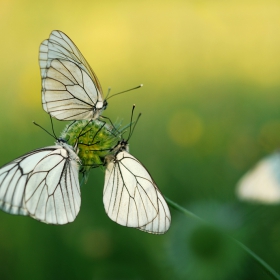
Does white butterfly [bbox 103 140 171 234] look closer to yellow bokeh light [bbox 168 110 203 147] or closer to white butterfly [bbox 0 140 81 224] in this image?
white butterfly [bbox 0 140 81 224]

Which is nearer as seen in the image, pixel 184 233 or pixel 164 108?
pixel 184 233

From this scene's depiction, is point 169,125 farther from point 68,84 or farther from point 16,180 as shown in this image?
point 16,180

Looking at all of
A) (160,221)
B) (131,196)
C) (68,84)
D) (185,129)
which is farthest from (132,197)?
(185,129)

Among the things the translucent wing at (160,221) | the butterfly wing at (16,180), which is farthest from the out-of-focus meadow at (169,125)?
the butterfly wing at (16,180)

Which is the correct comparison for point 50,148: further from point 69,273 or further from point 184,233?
point 69,273

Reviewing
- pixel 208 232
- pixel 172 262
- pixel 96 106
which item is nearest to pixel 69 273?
pixel 172 262

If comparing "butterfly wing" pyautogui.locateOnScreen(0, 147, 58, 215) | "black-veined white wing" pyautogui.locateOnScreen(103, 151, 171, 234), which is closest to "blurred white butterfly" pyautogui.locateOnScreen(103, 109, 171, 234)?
"black-veined white wing" pyautogui.locateOnScreen(103, 151, 171, 234)

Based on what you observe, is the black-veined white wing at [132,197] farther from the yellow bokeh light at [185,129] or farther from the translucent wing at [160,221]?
the yellow bokeh light at [185,129]
